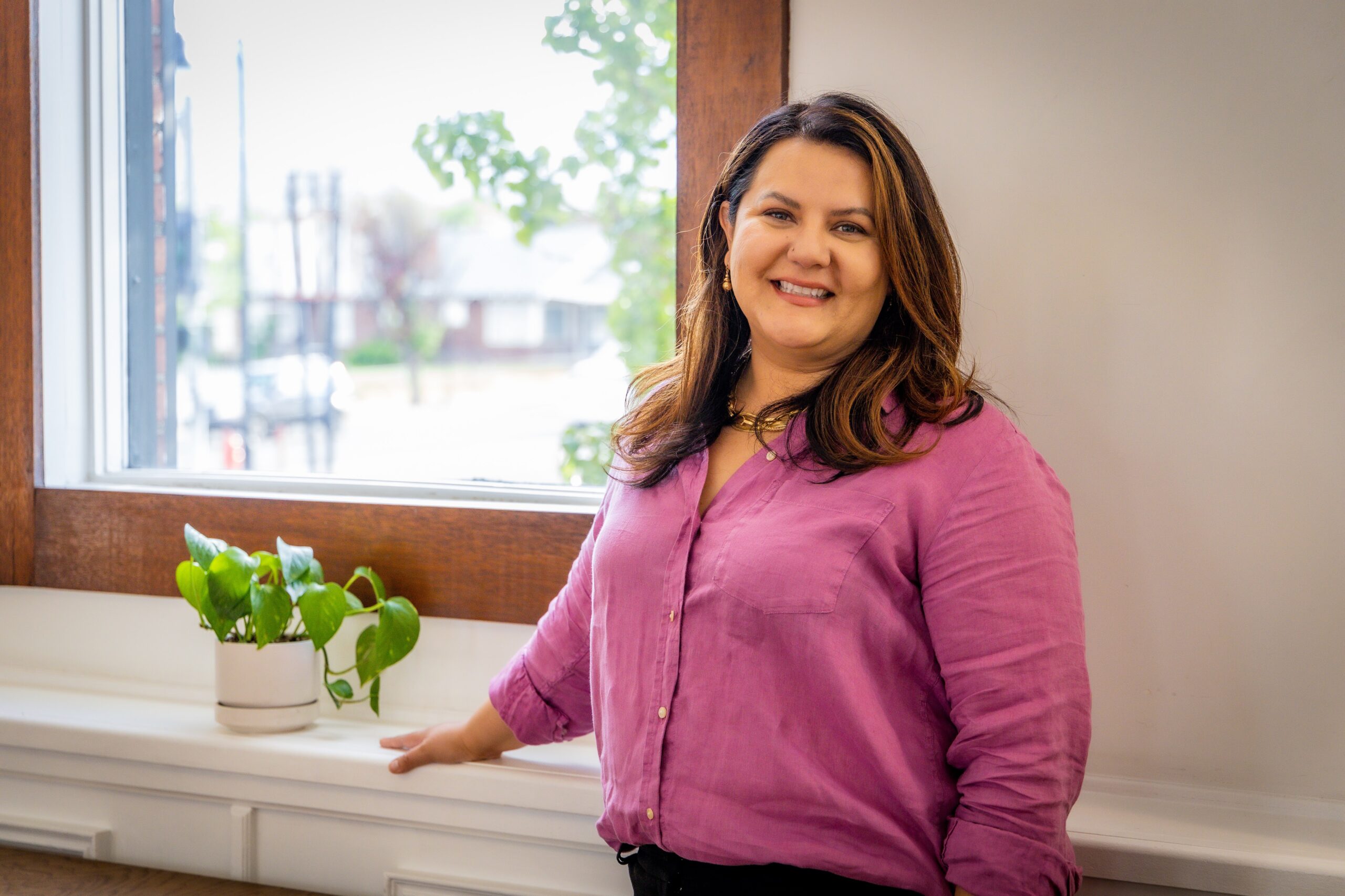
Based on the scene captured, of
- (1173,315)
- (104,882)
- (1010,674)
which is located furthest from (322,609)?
(1173,315)

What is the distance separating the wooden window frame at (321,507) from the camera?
58.3 inches

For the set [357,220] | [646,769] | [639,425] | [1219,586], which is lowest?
[646,769]

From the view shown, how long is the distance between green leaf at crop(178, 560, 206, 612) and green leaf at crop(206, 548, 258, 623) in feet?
0.06

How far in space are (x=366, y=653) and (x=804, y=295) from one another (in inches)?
36.4

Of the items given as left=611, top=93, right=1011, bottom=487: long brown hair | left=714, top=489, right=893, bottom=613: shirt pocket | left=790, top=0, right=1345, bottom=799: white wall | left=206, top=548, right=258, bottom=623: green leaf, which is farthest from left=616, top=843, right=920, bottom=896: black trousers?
left=206, top=548, right=258, bottom=623: green leaf

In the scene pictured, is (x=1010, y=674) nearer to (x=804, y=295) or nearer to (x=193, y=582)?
(x=804, y=295)

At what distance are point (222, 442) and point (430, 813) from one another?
870 millimetres

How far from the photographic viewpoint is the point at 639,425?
4.22ft

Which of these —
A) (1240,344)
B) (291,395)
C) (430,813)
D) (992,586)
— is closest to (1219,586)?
(1240,344)

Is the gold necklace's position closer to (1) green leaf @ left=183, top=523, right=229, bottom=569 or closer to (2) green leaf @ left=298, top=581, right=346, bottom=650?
(2) green leaf @ left=298, top=581, right=346, bottom=650

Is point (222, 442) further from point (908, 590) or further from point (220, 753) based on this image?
point (908, 590)

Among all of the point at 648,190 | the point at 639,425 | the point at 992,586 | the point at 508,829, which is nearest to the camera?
the point at 992,586

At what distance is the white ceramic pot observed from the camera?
1594 millimetres

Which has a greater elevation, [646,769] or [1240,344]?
[1240,344]
